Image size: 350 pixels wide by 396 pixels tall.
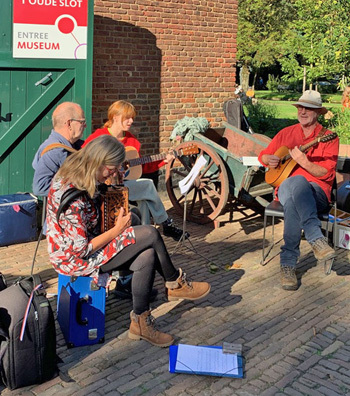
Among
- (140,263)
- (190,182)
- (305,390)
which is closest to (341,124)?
(190,182)

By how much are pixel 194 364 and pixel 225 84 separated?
6.83 m

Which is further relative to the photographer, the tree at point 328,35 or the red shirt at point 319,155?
the tree at point 328,35

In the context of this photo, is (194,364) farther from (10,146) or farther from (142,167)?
(10,146)

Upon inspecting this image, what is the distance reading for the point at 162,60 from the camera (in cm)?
933

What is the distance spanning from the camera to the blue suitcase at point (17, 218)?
679 cm

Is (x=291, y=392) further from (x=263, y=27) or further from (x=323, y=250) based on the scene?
(x=263, y=27)

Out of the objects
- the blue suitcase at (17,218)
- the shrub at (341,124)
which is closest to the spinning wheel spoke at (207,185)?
the blue suitcase at (17,218)

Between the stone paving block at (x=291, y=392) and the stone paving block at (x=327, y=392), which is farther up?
the stone paving block at (x=327, y=392)

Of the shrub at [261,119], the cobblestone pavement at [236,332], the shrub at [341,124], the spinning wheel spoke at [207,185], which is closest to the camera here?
the cobblestone pavement at [236,332]

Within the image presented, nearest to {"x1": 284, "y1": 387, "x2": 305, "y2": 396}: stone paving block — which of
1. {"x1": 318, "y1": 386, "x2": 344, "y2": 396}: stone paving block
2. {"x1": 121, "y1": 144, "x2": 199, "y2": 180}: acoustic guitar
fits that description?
{"x1": 318, "y1": 386, "x2": 344, "y2": 396}: stone paving block

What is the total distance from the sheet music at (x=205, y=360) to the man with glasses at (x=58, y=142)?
2045mm

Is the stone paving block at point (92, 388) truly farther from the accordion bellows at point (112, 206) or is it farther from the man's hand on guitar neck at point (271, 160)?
the man's hand on guitar neck at point (271, 160)

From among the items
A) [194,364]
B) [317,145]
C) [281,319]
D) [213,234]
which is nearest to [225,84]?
[213,234]

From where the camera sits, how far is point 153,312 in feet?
16.9
